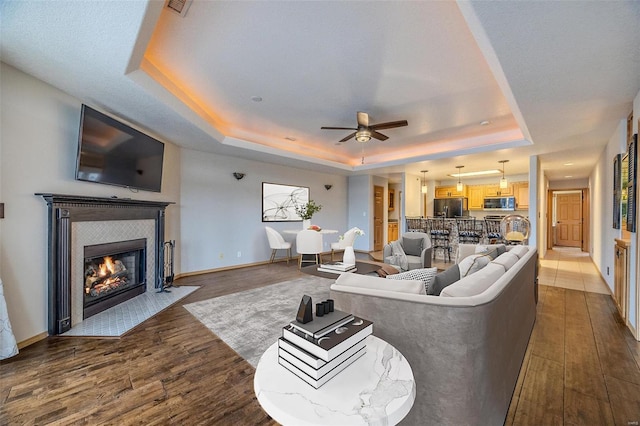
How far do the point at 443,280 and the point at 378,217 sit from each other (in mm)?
6789

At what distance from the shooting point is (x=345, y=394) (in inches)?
31.0

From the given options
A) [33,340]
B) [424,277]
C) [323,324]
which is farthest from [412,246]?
[33,340]

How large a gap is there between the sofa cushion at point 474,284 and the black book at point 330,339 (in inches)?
22.0

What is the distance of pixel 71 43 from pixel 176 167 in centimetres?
288

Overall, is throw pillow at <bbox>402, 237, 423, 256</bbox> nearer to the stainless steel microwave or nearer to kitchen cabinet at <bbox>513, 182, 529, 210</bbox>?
the stainless steel microwave

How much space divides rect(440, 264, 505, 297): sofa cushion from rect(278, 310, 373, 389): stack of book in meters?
0.56

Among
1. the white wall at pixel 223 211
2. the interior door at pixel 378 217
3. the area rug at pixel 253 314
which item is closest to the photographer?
the area rug at pixel 253 314

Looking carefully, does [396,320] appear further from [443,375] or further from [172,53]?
[172,53]

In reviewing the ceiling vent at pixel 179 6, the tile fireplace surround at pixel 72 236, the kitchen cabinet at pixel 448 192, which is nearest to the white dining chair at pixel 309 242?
the tile fireplace surround at pixel 72 236

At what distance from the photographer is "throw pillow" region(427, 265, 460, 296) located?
1700 millimetres

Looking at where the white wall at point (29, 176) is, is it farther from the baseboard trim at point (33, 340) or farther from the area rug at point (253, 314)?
the area rug at point (253, 314)

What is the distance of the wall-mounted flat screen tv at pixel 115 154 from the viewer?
2.73 metres

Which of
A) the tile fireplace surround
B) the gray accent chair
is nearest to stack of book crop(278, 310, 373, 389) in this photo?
the tile fireplace surround

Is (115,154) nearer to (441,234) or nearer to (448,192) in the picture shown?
(441,234)
